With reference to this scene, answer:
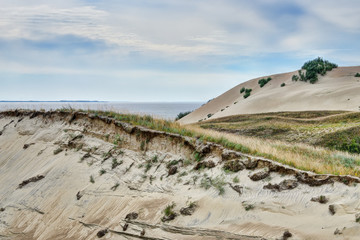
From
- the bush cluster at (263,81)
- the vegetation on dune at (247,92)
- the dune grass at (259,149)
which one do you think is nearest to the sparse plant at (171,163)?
the dune grass at (259,149)

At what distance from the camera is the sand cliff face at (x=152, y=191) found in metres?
6.62

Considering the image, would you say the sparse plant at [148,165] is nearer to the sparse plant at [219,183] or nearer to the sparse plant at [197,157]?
the sparse plant at [197,157]

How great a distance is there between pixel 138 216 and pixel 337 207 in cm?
472

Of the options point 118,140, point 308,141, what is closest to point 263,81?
point 308,141

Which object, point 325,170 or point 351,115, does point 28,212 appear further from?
point 351,115

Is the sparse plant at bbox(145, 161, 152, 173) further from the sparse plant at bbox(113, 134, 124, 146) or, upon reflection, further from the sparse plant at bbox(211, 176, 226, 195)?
the sparse plant at bbox(211, 176, 226, 195)

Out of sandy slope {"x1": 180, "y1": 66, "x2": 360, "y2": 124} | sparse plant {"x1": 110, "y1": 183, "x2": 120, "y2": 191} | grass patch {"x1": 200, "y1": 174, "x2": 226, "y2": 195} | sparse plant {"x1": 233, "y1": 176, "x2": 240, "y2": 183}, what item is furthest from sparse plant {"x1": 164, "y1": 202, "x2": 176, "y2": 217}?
sandy slope {"x1": 180, "y1": 66, "x2": 360, "y2": 124}

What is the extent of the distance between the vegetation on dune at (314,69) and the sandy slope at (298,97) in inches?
39.5

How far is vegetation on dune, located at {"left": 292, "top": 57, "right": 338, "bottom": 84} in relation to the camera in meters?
60.0

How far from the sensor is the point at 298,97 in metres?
49.9

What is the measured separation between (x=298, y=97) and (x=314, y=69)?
14682 millimetres

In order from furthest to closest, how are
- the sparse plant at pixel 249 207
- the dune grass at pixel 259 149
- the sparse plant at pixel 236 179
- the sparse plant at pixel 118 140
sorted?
the sparse plant at pixel 118 140
the sparse plant at pixel 236 179
the dune grass at pixel 259 149
the sparse plant at pixel 249 207

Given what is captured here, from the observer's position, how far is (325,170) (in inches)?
297

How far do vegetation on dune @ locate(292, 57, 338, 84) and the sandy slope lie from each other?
1.00 meters
